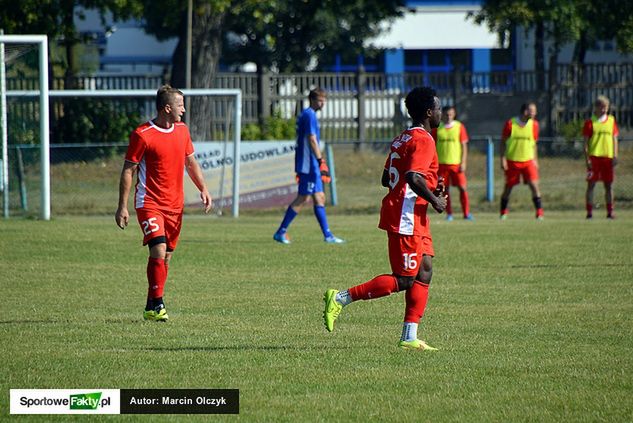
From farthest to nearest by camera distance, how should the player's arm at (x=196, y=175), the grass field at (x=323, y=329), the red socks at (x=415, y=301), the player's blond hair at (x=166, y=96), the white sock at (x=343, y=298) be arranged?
the player's arm at (x=196, y=175) < the player's blond hair at (x=166, y=96) < the white sock at (x=343, y=298) < the red socks at (x=415, y=301) < the grass field at (x=323, y=329)

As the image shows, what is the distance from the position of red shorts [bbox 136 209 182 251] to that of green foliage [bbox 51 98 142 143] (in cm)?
1737

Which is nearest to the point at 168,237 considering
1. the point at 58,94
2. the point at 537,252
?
the point at 537,252

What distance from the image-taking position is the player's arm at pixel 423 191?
8.40 meters

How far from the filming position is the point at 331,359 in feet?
27.6

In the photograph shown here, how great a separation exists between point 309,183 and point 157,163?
665cm

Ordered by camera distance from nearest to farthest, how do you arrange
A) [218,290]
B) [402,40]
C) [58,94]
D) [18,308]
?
[18,308] < [218,290] < [58,94] < [402,40]

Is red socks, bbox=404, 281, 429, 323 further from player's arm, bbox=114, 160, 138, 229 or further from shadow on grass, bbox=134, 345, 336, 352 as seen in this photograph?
player's arm, bbox=114, 160, 138, 229

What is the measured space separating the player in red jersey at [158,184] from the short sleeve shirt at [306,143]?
20.4 feet

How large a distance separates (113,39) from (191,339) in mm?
54029

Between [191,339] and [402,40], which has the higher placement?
[402,40]

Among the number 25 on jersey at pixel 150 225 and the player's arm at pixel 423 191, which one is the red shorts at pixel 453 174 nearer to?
the number 25 on jersey at pixel 150 225

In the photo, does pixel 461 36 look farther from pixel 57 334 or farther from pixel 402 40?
pixel 57 334

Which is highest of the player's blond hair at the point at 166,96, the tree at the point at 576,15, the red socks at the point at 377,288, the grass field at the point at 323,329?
the tree at the point at 576,15

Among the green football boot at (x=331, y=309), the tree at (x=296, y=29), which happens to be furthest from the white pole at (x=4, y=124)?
the tree at (x=296, y=29)
